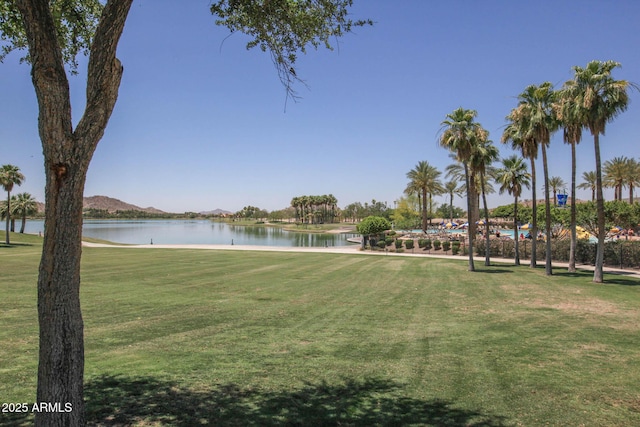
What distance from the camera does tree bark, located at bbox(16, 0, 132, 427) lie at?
361cm

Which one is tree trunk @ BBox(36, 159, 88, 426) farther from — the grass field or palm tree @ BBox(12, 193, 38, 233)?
palm tree @ BBox(12, 193, 38, 233)

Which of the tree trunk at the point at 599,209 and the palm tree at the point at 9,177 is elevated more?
the palm tree at the point at 9,177

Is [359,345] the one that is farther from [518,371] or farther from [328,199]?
[328,199]

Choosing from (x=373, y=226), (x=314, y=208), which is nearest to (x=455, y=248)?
(x=373, y=226)

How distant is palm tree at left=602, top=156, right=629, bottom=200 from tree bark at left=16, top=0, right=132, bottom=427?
7460cm

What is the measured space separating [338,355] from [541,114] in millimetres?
22186

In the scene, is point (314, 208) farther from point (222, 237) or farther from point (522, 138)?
point (522, 138)

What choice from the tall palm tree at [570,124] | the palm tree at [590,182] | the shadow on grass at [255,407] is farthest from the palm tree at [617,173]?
the shadow on grass at [255,407]

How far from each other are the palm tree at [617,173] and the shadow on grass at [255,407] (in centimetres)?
7084

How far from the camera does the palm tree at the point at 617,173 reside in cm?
6022

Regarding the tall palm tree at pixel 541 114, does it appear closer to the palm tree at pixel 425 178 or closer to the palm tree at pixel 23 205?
the palm tree at pixel 425 178

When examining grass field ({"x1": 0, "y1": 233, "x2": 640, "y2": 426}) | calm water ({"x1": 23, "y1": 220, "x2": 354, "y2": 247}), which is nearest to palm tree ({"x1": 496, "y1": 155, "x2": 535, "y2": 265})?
grass field ({"x1": 0, "y1": 233, "x2": 640, "y2": 426})

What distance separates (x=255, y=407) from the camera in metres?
5.40

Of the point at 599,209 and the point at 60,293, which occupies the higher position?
the point at 599,209
